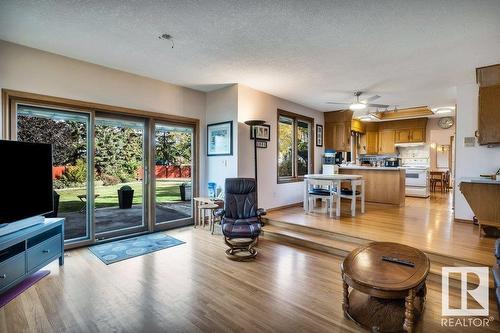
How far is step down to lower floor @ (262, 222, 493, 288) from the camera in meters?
2.80

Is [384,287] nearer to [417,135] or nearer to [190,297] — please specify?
[190,297]

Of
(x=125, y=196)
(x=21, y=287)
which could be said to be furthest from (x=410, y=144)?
(x=21, y=287)

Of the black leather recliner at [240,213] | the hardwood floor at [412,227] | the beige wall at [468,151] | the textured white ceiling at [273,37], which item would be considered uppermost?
the textured white ceiling at [273,37]

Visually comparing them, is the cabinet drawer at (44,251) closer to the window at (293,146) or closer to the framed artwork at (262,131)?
the framed artwork at (262,131)

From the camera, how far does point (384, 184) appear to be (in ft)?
20.4

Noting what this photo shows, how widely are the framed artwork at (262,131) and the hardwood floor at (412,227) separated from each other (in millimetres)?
1548

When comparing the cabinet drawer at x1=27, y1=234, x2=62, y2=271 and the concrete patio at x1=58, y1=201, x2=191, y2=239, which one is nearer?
the cabinet drawer at x1=27, y1=234, x2=62, y2=271

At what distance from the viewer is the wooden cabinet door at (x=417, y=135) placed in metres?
8.13

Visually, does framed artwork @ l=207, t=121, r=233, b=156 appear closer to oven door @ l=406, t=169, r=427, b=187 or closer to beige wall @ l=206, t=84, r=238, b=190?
beige wall @ l=206, t=84, r=238, b=190

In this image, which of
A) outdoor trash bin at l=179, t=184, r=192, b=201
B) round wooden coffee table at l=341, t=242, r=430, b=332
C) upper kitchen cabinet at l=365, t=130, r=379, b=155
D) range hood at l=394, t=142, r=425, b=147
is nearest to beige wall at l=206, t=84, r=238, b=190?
outdoor trash bin at l=179, t=184, r=192, b=201

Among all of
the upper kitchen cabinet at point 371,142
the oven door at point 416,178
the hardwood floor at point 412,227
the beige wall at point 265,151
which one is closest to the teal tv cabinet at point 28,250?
the beige wall at point 265,151

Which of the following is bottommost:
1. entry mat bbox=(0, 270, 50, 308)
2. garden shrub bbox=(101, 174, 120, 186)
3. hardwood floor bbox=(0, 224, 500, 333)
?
hardwood floor bbox=(0, 224, 500, 333)

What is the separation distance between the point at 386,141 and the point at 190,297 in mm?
8490

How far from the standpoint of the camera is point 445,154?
8.63 meters
